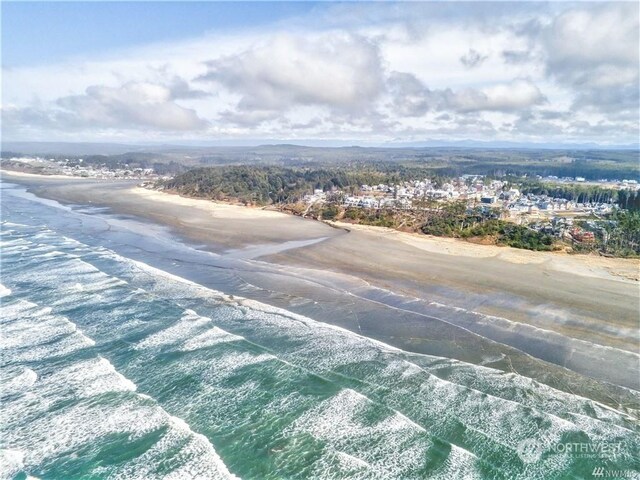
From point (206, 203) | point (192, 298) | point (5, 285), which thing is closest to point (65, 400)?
point (192, 298)

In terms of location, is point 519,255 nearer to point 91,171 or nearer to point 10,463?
point 10,463

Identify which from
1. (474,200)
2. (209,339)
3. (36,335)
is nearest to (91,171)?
(474,200)

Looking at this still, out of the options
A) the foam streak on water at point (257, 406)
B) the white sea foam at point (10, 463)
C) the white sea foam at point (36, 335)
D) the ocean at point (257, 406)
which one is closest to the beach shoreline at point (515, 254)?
the ocean at point (257, 406)

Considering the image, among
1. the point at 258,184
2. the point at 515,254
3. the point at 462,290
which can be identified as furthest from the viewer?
the point at 258,184

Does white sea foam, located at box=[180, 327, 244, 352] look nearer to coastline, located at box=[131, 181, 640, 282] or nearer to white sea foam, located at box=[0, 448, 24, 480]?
white sea foam, located at box=[0, 448, 24, 480]

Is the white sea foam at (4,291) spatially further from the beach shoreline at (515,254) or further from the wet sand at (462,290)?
the beach shoreline at (515,254)

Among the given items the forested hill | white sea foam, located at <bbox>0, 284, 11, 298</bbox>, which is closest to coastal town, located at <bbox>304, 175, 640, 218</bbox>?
the forested hill

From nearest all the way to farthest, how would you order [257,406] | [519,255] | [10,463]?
[10,463] → [257,406] → [519,255]

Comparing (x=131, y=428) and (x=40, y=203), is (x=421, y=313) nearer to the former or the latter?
(x=131, y=428)
